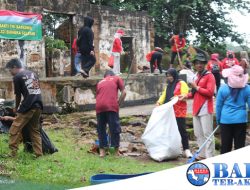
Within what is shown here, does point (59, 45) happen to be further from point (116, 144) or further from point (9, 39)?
point (116, 144)

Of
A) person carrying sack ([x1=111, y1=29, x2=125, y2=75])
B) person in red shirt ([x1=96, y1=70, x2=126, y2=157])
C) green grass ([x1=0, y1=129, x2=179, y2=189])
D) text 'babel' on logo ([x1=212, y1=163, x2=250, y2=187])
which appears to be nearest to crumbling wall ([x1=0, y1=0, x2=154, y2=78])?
person carrying sack ([x1=111, y1=29, x2=125, y2=75])

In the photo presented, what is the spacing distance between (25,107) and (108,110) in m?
1.35

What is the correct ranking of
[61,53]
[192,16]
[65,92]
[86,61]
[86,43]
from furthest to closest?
[192,16]
[61,53]
[86,61]
[86,43]
[65,92]

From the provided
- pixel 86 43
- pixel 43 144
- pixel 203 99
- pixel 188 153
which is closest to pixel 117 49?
pixel 86 43

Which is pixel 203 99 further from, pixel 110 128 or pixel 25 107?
pixel 25 107

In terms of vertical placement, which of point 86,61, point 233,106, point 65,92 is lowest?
point 65,92

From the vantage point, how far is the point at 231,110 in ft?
19.4

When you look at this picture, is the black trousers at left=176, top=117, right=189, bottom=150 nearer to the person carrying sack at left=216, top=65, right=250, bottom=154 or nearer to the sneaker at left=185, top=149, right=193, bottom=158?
the sneaker at left=185, top=149, right=193, bottom=158

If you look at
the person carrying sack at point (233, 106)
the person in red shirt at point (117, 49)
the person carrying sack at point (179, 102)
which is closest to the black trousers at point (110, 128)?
the person carrying sack at point (179, 102)

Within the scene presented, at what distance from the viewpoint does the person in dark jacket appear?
1135cm

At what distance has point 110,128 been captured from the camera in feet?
24.4

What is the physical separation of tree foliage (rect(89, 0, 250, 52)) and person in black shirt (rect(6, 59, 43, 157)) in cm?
1590

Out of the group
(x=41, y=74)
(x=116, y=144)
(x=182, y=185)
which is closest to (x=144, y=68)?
(x=41, y=74)

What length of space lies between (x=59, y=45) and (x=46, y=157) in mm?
11530
